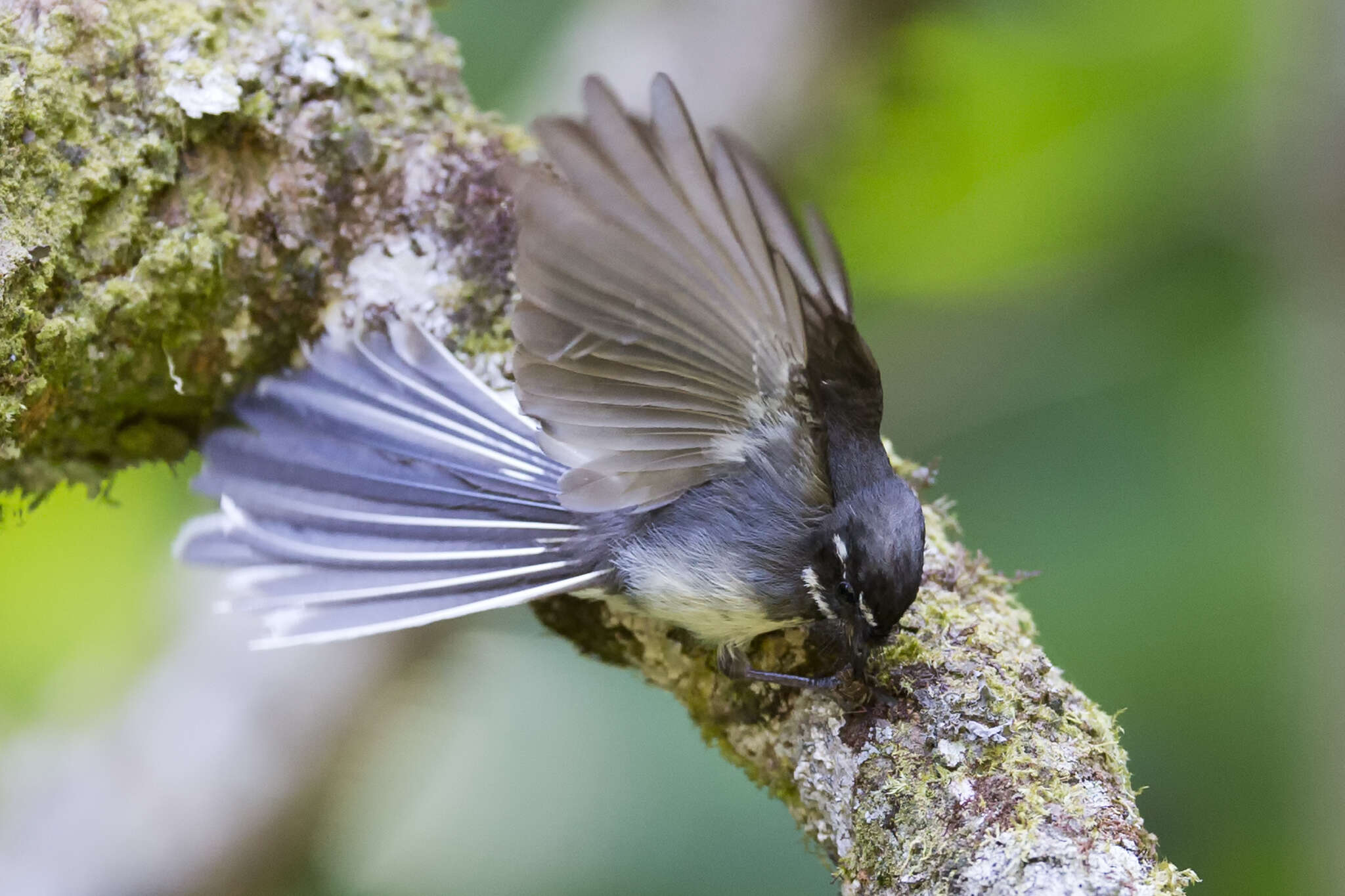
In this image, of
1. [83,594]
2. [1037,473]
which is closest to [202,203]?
[83,594]

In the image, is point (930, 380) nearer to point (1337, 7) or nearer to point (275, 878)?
point (1337, 7)

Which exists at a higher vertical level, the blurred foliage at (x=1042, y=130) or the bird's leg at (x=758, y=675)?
the blurred foliage at (x=1042, y=130)

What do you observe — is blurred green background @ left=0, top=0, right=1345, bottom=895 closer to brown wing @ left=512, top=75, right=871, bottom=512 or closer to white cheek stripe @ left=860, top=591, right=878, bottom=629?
white cheek stripe @ left=860, top=591, right=878, bottom=629

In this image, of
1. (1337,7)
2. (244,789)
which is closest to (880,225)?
(1337,7)

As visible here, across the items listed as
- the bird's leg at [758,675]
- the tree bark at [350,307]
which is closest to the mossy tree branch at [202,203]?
the tree bark at [350,307]

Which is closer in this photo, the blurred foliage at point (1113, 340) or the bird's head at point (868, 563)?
the bird's head at point (868, 563)

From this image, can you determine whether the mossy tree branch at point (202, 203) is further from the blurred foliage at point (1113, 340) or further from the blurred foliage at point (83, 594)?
the blurred foliage at point (1113, 340)

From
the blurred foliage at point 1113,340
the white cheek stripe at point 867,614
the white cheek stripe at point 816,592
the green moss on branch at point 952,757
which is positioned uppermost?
the blurred foliage at point 1113,340

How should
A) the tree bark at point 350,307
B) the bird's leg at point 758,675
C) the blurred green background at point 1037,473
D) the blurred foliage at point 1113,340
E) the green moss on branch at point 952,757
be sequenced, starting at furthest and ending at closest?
the blurred foliage at point 1113,340, the blurred green background at point 1037,473, the bird's leg at point 758,675, the tree bark at point 350,307, the green moss on branch at point 952,757
